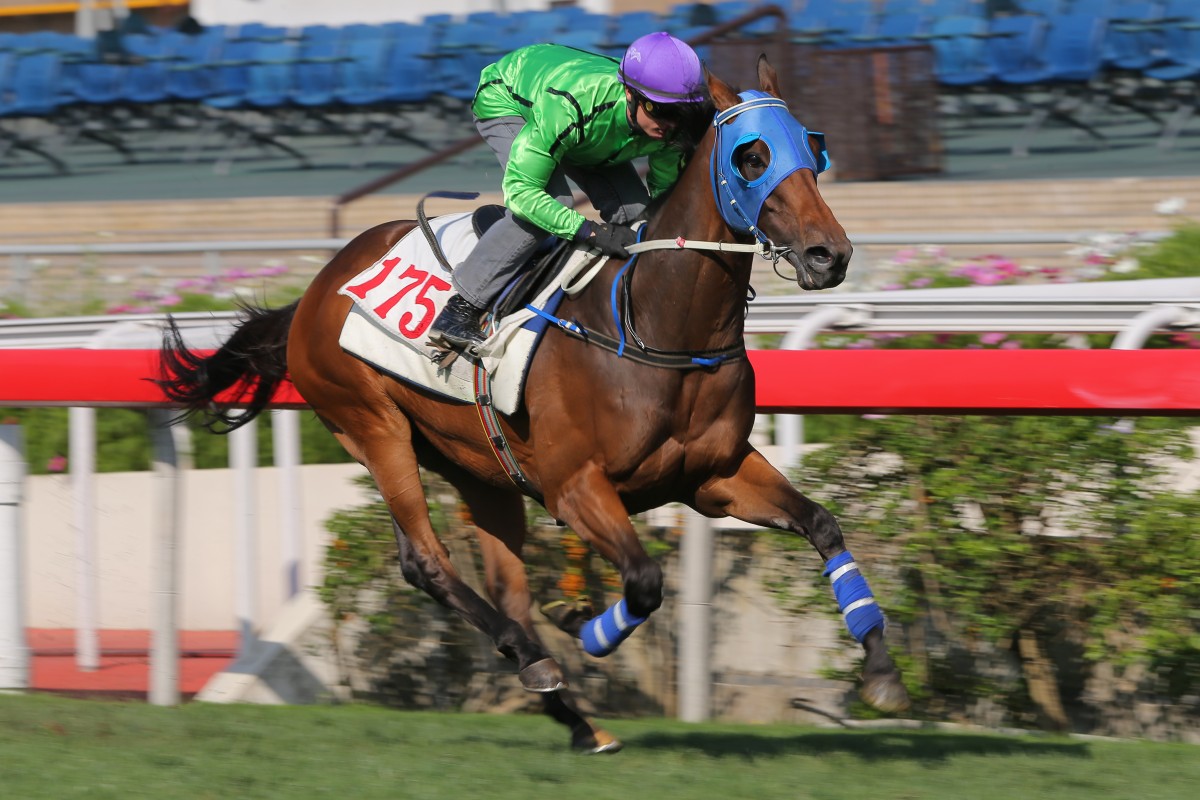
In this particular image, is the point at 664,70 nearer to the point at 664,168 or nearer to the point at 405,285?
the point at 664,168

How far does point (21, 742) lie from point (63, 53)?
1370 centimetres

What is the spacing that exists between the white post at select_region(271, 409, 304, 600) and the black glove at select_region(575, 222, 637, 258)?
181 centimetres

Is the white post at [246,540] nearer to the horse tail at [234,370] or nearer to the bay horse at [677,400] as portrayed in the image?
the horse tail at [234,370]

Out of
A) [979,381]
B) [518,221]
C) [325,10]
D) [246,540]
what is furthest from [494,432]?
[325,10]

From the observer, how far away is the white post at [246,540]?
4672 mm

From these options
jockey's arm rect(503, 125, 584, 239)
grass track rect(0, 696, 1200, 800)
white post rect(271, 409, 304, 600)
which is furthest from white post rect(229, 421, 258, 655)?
jockey's arm rect(503, 125, 584, 239)

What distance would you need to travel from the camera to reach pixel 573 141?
11.1 ft

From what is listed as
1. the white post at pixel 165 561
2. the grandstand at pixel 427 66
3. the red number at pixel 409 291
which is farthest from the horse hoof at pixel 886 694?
the grandstand at pixel 427 66

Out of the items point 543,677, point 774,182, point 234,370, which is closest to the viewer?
point 774,182

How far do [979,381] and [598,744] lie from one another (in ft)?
4.10

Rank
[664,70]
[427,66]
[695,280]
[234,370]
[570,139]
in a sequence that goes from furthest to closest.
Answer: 1. [427,66]
2. [234,370]
3. [570,139]
4. [695,280]
5. [664,70]

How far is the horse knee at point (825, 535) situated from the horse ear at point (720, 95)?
0.89 meters

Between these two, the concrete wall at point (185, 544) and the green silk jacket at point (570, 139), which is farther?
the concrete wall at point (185, 544)

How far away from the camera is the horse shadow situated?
3.52 meters
